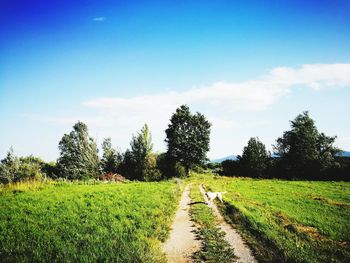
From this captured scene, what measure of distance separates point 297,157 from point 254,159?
35.8 ft

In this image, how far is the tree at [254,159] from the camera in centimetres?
5919

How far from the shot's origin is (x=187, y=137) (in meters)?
54.1

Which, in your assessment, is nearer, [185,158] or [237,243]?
[237,243]

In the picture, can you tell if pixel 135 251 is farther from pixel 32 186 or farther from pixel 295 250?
pixel 32 186

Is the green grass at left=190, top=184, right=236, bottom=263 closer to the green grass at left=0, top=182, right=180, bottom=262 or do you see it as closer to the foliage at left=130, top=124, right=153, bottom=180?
the green grass at left=0, top=182, right=180, bottom=262

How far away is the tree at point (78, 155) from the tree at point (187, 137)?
1794cm

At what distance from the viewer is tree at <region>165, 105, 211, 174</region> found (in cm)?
5338

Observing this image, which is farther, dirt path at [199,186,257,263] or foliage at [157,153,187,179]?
foliage at [157,153,187,179]

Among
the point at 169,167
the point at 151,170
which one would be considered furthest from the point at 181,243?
the point at 169,167

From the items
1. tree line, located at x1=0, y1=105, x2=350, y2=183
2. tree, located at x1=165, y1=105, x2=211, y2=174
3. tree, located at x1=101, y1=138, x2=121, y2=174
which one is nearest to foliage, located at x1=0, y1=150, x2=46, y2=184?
tree line, located at x1=0, y1=105, x2=350, y2=183

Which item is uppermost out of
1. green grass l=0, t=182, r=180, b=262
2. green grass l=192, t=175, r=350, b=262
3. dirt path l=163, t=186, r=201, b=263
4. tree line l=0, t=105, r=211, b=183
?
tree line l=0, t=105, r=211, b=183

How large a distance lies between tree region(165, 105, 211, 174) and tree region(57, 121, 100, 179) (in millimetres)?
17945

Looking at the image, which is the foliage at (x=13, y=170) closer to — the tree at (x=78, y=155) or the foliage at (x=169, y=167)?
the tree at (x=78, y=155)

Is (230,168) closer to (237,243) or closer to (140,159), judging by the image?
(140,159)
